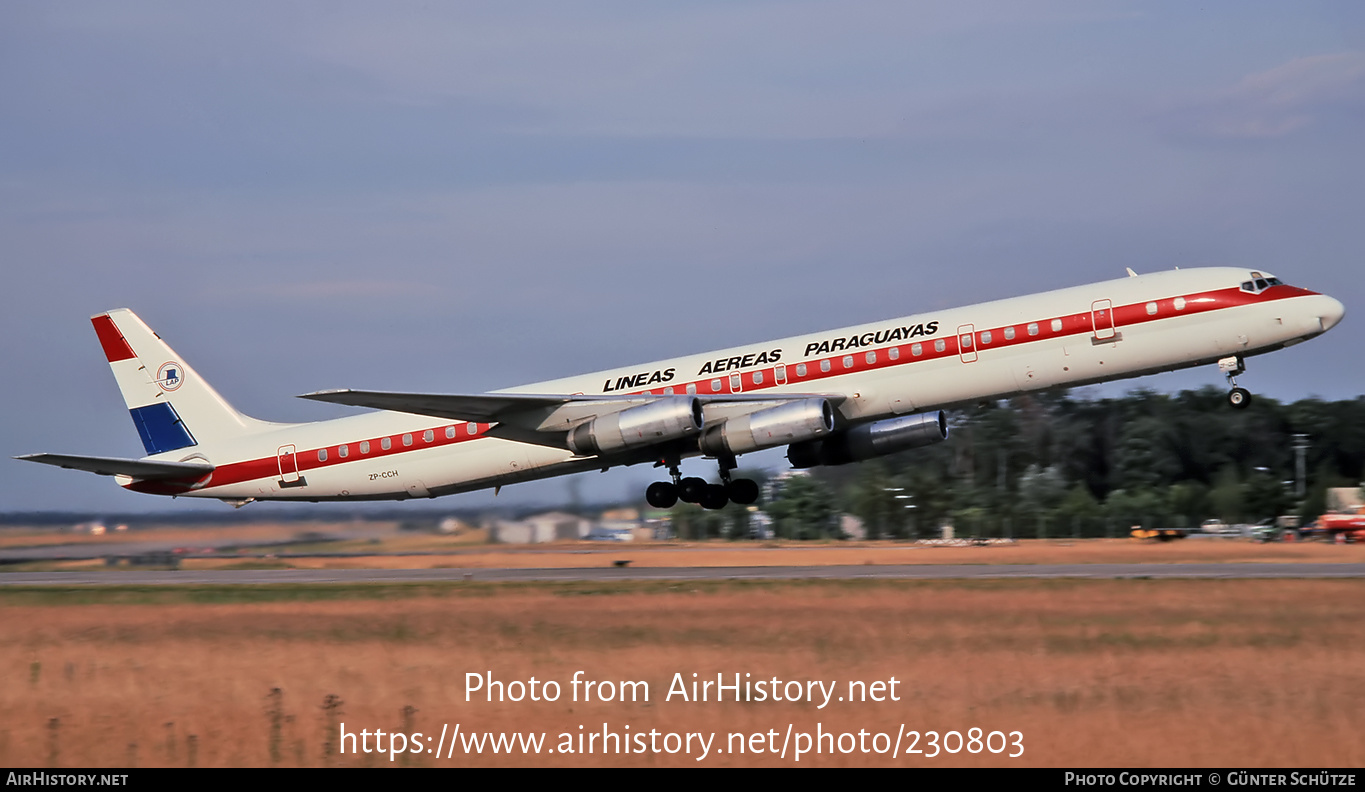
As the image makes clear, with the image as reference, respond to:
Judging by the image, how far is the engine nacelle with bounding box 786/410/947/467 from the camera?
3206cm

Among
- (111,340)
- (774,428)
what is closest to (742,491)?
(774,428)

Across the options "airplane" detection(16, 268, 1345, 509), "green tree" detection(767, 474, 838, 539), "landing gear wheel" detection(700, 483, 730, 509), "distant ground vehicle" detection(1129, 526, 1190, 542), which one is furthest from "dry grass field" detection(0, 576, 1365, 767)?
"green tree" detection(767, 474, 838, 539)

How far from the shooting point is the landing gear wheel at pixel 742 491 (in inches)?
1334

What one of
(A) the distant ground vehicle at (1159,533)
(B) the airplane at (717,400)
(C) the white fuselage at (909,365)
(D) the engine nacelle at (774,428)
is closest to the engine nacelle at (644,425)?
(B) the airplane at (717,400)

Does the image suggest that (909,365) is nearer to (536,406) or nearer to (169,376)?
(536,406)

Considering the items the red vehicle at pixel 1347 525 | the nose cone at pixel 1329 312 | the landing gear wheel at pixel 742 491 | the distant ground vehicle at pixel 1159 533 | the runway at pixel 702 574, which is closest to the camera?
the nose cone at pixel 1329 312

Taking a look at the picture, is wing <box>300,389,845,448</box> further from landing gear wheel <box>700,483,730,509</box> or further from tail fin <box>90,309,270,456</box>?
tail fin <box>90,309,270,456</box>

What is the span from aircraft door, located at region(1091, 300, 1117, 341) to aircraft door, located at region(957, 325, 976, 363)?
2406mm

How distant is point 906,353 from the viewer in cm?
2953

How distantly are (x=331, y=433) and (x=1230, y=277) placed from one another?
70.5 ft

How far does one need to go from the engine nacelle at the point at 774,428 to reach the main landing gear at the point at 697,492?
299 cm

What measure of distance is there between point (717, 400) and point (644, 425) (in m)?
1.71

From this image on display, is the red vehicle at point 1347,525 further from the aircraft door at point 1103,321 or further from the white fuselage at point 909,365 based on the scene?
the aircraft door at point 1103,321
